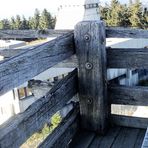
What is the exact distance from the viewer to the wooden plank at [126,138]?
2.59m

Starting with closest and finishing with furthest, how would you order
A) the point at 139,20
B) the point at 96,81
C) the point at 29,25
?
the point at 96,81 < the point at 139,20 < the point at 29,25

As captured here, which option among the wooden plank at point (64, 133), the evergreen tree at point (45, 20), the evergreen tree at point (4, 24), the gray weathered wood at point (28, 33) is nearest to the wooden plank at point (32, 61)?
the gray weathered wood at point (28, 33)

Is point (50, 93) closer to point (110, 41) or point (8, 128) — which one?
A: point (8, 128)

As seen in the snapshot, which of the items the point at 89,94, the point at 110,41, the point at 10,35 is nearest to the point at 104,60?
the point at 89,94

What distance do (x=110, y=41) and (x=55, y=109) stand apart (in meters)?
15.3

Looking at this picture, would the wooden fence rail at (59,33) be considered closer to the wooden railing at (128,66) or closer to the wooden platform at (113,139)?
the wooden railing at (128,66)

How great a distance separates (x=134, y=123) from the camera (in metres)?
2.81

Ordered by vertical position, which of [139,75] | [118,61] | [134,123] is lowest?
[139,75]

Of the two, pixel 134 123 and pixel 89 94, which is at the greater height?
pixel 89 94

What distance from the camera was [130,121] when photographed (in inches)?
111

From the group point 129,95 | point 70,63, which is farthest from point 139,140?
point 70,63

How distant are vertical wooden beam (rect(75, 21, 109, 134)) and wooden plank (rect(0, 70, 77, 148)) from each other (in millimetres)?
100

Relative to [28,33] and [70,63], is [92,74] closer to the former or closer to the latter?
[70,63]

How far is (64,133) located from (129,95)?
588mm
